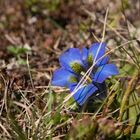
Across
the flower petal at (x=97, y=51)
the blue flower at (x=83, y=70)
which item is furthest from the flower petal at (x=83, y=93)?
the flower petal at (x=97, y=51)

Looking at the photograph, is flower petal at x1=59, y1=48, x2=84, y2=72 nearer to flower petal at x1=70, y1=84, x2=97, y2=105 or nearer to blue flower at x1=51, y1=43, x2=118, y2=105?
blue flower at x1=51, y1=43, x2=118, y2=105

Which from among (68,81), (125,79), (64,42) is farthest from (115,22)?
(68,81)

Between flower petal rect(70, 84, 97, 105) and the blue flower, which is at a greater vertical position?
the blue flower

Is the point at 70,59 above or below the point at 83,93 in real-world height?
above

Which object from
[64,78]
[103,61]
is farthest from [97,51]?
[64,78]

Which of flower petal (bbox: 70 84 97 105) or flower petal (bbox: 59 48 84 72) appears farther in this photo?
flower petal (bbox: 59 48 84 72)

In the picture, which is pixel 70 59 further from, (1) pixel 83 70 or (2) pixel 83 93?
(2) pixel 83 93

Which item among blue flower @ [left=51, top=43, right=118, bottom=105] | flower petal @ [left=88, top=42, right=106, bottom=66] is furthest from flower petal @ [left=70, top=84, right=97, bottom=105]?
flower petal @ [left=88, top=42, right=106, bottom=66]
